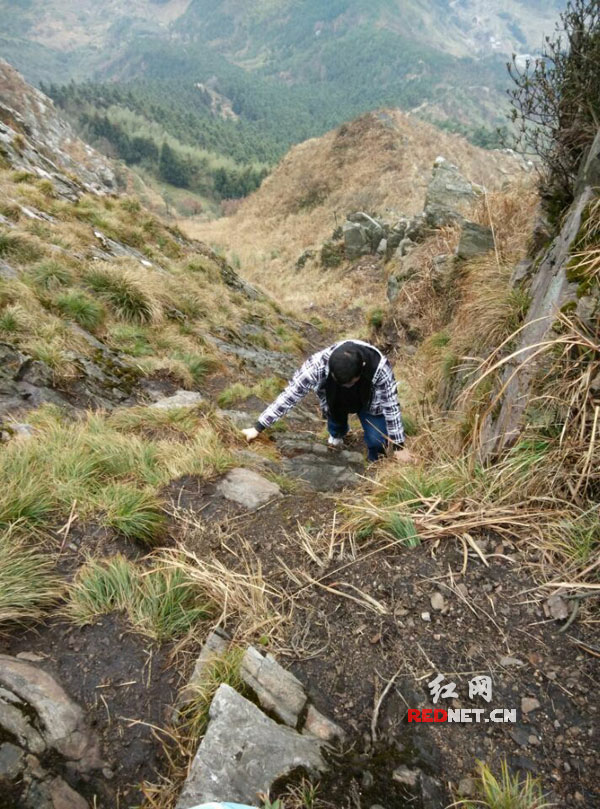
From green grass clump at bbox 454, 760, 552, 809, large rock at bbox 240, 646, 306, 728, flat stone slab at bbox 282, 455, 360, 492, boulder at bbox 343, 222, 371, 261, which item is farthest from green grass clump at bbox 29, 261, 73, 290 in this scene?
boulder at bbox 343, 222, 371, 261

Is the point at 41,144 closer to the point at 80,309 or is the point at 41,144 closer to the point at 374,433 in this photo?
the point at 80,309

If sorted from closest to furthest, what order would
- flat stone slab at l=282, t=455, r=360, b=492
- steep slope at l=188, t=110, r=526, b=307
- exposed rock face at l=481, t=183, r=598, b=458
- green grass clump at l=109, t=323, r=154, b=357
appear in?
exposed rock face at l=481, t=183, r=598, b=458 < flat stone slab at l=282, t=455, r=360, b=492 < green grass clump at l=109, t=323, r=154, b=357 < steep slope at l=188, t=110, r=526, b=307

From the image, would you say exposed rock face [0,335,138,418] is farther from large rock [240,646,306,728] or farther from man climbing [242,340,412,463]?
large rock [240,646,306,728]

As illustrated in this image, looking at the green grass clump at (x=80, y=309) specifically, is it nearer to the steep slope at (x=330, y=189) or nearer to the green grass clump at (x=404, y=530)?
the green grass clump at (x=404, y=530)

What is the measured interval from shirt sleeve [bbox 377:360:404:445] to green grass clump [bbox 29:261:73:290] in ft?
16.7

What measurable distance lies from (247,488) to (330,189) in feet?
94.8

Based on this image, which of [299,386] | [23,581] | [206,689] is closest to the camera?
[206,689]

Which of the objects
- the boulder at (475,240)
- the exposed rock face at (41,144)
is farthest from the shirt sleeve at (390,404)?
the exposed rock face at (41,144)

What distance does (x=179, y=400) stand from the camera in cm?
524

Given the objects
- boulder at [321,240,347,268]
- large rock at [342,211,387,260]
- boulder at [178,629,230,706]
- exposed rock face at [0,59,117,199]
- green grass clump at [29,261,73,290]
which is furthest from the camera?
boulder at [321,240,347,268]

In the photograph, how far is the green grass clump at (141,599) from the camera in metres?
2.06

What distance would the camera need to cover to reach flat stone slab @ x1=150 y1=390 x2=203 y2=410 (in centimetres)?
481

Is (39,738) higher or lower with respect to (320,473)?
higher

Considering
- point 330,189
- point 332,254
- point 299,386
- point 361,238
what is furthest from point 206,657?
point 330,189
